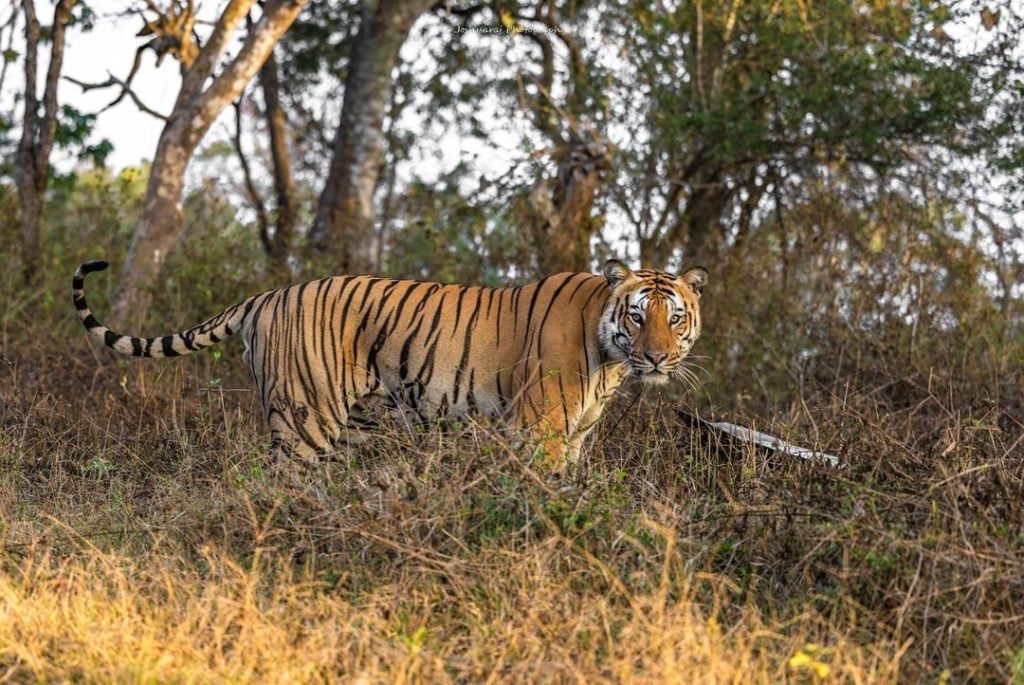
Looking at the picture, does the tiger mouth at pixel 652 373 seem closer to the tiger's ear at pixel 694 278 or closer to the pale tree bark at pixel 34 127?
the tiger's ear at pixel 694 278

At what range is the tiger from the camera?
22.1 ft

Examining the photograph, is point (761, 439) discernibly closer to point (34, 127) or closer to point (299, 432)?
point (299, 432)

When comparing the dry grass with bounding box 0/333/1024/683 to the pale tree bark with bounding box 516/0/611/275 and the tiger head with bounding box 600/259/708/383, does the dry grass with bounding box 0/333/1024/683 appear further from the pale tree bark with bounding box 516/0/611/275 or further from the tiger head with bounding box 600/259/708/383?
the pale tree bark with bounding box 516/0/611/275

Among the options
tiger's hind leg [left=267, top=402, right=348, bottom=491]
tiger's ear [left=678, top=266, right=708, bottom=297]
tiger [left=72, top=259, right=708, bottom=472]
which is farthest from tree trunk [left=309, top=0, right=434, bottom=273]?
tiger's ear [left=678, top=266, right=708, bottom=297]

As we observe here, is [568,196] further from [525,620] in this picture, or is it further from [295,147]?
[295,147]

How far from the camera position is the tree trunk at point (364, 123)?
14234mm

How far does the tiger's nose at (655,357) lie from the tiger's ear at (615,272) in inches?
16.7

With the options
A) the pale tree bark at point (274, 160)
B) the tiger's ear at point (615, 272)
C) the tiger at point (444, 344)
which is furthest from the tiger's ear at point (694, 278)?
the pale tree bark at point (274, 160)

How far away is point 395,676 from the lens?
416cm

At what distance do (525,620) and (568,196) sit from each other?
27.3 ft

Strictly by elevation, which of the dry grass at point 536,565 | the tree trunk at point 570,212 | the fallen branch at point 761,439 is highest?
the tree trunk at point 570,212

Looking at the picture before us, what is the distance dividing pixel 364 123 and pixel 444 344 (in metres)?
7.89

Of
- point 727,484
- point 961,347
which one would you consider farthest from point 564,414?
→ point 961,347

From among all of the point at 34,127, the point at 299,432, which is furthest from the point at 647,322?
the point at 34,127
